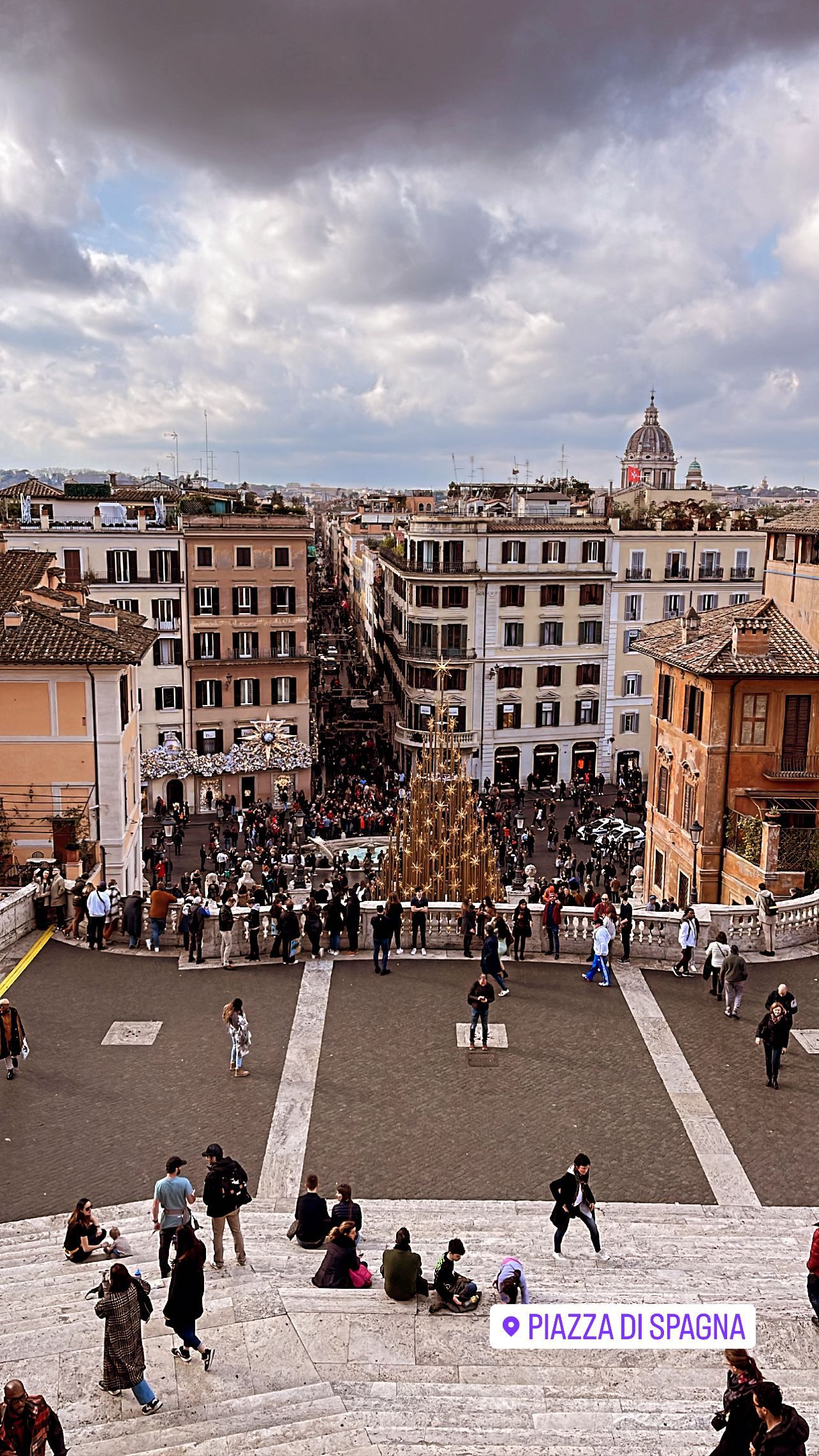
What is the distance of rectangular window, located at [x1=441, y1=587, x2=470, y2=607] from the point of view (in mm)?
57656

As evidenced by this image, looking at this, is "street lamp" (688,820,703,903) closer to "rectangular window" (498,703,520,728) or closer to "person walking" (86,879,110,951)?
"person walking" (86,879,110,951)

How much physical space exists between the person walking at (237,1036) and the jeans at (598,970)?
7056mm

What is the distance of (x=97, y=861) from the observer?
94.1ft

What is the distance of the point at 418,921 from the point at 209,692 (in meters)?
34.1

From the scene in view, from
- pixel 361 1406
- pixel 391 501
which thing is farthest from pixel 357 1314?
pixel 391 501

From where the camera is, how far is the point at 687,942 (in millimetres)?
22406

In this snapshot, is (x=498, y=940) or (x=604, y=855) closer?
(x=498, y=940)

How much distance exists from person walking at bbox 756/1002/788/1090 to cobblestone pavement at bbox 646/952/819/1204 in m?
0.45

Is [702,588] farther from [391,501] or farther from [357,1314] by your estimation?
[391,501]

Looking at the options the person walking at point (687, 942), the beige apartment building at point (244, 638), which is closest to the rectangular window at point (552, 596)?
the beige apartment building at point (244, 638)

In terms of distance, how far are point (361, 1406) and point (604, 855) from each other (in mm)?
34241

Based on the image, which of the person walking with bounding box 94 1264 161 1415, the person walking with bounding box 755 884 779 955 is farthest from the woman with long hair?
the person walking with bounding box 755 884 779 955

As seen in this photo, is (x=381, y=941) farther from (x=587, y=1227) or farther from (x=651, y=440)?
(x=651, y=440)

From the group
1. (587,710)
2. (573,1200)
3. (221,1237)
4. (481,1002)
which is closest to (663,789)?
(481,1002)
